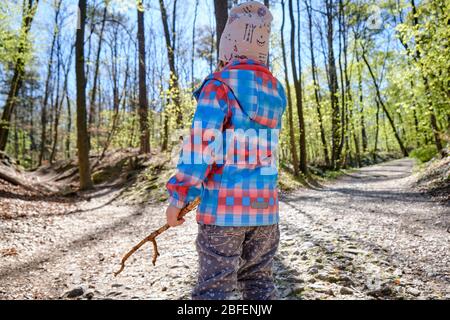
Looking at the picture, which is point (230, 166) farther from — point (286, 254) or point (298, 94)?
point (298, 94)

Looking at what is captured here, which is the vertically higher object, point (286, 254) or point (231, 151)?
point (231, 151)

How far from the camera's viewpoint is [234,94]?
5.64ft

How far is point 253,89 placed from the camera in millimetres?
1745

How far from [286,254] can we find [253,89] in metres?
2.63

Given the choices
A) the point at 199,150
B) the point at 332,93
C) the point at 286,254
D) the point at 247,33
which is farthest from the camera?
→ the point at 332,93

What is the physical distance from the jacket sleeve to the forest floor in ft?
5.55

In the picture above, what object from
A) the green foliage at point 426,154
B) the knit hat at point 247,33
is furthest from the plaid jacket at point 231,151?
the green foliage at point 426,154

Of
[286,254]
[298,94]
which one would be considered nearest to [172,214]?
[286,254]

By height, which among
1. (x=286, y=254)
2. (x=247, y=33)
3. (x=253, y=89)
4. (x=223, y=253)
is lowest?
(x=286, y=254)

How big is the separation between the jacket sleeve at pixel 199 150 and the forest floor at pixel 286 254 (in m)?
1.69

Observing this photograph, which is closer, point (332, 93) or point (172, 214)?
point (172, 214)

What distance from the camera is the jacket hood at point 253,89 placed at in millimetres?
1726

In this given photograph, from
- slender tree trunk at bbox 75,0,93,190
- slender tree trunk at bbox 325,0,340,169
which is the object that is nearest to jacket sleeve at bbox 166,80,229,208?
slender tree trunk at bbox 75,0,93,190
